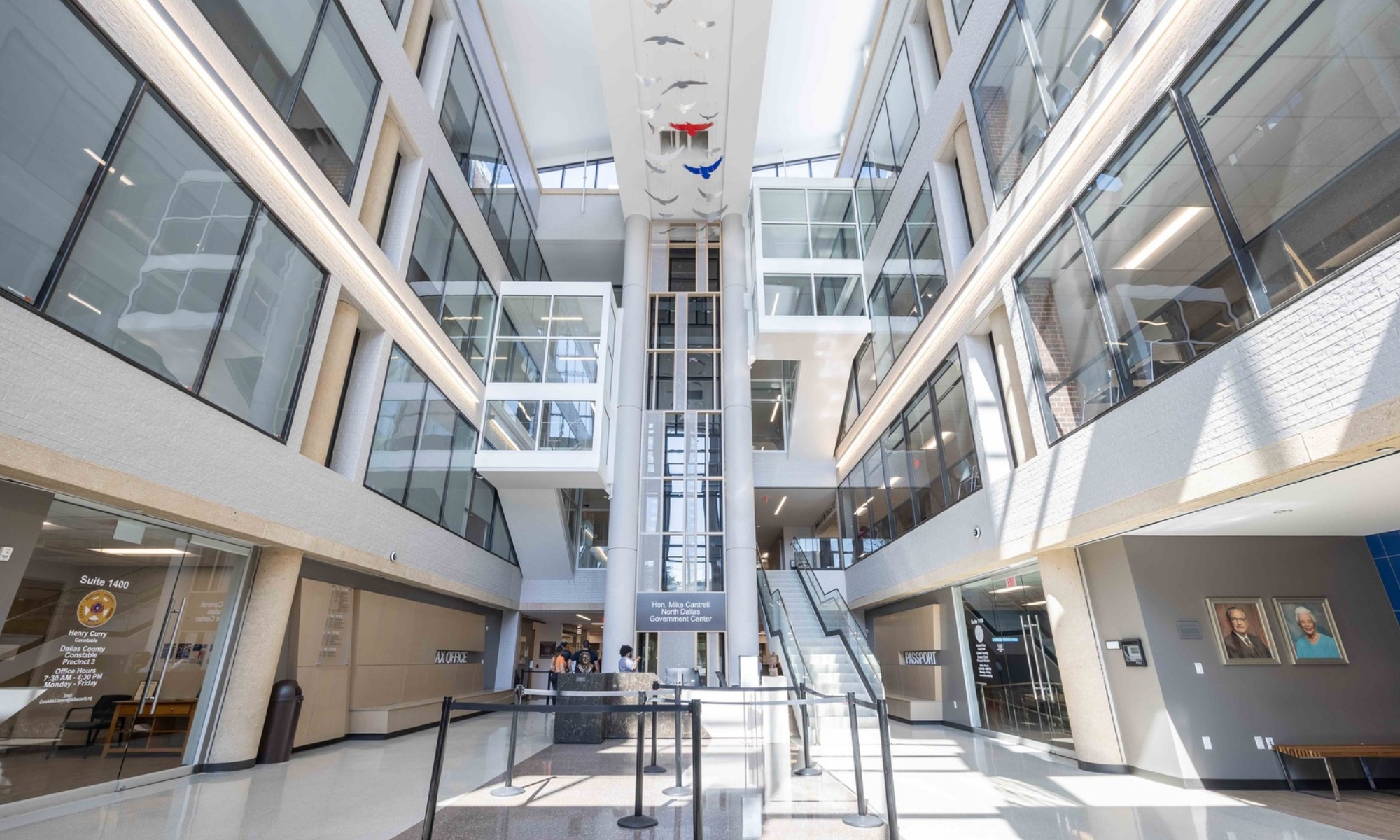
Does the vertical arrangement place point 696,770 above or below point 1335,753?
above

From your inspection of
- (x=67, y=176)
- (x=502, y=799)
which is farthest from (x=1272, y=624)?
(x=67, y=176)

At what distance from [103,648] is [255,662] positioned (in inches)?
79.0

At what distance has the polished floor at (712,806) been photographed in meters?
4.93

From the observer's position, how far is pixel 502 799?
5.95 metres

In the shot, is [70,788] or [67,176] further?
[70,788]

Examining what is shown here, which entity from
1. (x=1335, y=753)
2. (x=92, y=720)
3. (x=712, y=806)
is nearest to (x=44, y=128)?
(x=92, y=720)

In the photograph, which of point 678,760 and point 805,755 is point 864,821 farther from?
point 805,755

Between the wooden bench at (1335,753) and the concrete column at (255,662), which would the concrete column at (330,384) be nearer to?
the concrete column at (255,662)

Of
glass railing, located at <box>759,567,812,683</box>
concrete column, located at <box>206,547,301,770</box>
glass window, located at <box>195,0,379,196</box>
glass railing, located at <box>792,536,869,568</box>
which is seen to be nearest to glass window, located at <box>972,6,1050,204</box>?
glass railing, located at <box>759,567,812,683</box>

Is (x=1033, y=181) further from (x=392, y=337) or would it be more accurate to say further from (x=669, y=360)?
(x=669, y=360)

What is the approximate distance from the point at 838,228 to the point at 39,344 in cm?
1481

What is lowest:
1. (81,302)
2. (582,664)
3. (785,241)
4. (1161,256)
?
(582,664)

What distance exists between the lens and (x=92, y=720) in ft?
19.8

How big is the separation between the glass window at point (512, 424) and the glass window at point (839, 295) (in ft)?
23.2
